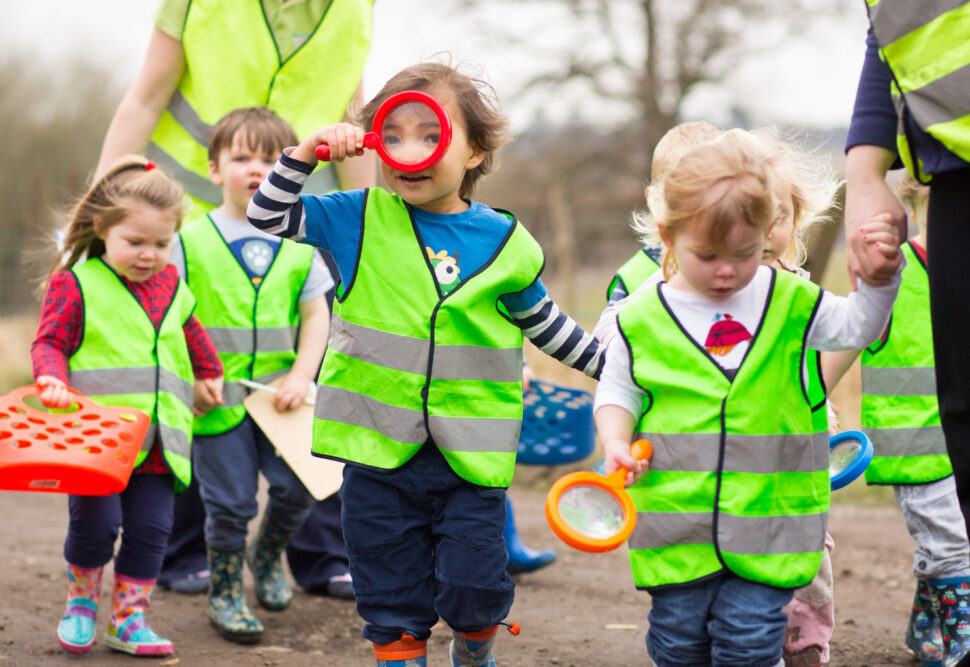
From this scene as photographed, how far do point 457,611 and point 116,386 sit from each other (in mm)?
1363

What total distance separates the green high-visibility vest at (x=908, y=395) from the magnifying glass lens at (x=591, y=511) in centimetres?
160

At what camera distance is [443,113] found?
Result: 2678 millimetres

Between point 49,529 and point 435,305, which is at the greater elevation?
point 435,305

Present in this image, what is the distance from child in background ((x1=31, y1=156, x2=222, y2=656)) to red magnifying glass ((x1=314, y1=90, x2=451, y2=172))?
1122 millimetres

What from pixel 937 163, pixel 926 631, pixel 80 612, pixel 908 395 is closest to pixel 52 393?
pixel 80 612

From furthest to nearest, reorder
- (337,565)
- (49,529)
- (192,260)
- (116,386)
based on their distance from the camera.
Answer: (49,529) → (337,565) → (192,260) → (116,386)

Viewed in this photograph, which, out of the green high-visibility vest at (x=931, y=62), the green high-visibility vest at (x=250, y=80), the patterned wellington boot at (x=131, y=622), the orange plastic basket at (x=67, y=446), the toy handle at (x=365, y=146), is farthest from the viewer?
the green high-visibility vest at (x=250, y=80)

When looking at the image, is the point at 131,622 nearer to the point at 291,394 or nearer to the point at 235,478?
the point at 235,478

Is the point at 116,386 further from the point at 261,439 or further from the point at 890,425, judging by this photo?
the point at 890,425

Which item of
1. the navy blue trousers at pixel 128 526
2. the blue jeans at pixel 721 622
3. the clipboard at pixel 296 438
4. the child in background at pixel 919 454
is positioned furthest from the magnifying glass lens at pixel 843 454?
the navy blue trousers at pixel 128 526

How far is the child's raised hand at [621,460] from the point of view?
7.66 ft

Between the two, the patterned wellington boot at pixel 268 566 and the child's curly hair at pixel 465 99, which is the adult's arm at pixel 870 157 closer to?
the child's curly hair at pixel 465 99

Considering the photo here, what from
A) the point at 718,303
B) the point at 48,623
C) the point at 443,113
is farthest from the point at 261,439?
the point at 718,303

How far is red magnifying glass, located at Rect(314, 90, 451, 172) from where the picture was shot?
8.72 feet
